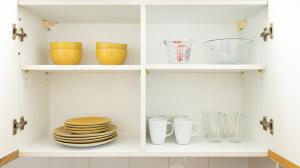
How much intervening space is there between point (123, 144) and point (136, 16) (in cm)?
58

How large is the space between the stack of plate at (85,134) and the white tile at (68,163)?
242 mm

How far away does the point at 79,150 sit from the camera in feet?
3.49

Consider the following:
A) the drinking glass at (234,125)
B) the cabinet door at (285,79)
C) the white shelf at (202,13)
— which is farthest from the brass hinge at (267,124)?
the white shelf at (202,13)

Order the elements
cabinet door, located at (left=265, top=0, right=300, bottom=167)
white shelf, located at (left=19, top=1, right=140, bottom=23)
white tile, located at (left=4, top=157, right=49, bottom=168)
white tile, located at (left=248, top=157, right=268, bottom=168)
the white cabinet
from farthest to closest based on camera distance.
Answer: white tile, located at (left=4, top=157, right=49, bottom=168), white tile, located at (left=248, top=157, right=268, bottom=168), white shelf, located at (left=19, top=1, right=140, bottom=23), the white cabinet, cabinet door, located at (left=265, top=0, right=300, bottom=167)

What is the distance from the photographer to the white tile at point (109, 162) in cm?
134

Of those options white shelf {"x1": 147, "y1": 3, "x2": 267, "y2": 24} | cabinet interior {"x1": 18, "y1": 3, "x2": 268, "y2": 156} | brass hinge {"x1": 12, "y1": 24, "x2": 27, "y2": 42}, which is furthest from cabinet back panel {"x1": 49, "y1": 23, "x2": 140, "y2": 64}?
brass hinge {"x1": 12, "y1": 24, "x2": 27, "y2": 42}

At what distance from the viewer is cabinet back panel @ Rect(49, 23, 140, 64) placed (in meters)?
1.33

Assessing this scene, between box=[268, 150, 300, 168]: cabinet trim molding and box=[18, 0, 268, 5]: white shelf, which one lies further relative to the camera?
box=[18, 0, 268, 5]: white shelf

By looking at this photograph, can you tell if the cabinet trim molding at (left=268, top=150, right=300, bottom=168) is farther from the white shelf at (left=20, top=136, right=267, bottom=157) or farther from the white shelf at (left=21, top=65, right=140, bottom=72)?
the white shelf at (left=21, top=65, right=140, bottom=72)

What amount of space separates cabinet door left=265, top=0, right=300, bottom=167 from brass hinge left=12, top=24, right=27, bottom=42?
38.5 inches

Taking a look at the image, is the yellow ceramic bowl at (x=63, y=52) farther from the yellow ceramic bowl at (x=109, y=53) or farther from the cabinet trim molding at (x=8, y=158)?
the cabinet trim molding at (x=8, y=158)

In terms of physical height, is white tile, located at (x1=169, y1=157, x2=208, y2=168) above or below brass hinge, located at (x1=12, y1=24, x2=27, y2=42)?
below

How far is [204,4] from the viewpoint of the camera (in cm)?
104

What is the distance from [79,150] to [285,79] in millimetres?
812
